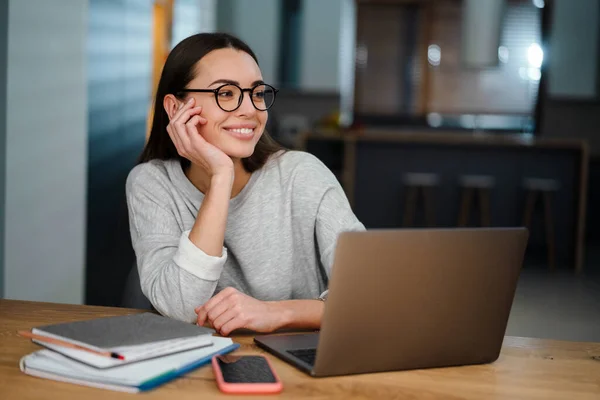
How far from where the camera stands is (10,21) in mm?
2645

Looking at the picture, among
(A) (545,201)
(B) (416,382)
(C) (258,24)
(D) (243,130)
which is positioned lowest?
(A) (545,201)

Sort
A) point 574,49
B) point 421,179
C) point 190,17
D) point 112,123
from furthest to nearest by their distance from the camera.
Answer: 1. point 574,49
2. point 190,17
3. point 421,179
4. point 112,123

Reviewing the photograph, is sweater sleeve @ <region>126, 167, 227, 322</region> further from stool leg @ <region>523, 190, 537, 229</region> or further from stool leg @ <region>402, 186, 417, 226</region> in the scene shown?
stool leg @ <region>523, 190, 537, 229</region>

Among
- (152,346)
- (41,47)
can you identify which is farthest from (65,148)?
(152,346)

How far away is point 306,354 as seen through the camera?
132 centimetres

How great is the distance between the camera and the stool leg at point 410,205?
6.92 m

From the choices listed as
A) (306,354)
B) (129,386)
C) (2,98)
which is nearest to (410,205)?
(2,98)

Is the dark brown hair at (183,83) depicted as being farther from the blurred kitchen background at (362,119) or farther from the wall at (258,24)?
the wall at (258,24)

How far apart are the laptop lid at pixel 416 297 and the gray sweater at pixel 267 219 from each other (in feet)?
1.84

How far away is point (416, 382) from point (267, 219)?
2.49ft

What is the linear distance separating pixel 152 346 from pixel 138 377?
0.08 meters

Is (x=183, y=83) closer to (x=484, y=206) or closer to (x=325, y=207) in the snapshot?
(x=325, y=207)

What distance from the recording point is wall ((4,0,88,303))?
272cm

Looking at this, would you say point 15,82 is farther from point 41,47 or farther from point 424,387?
point 424,387
